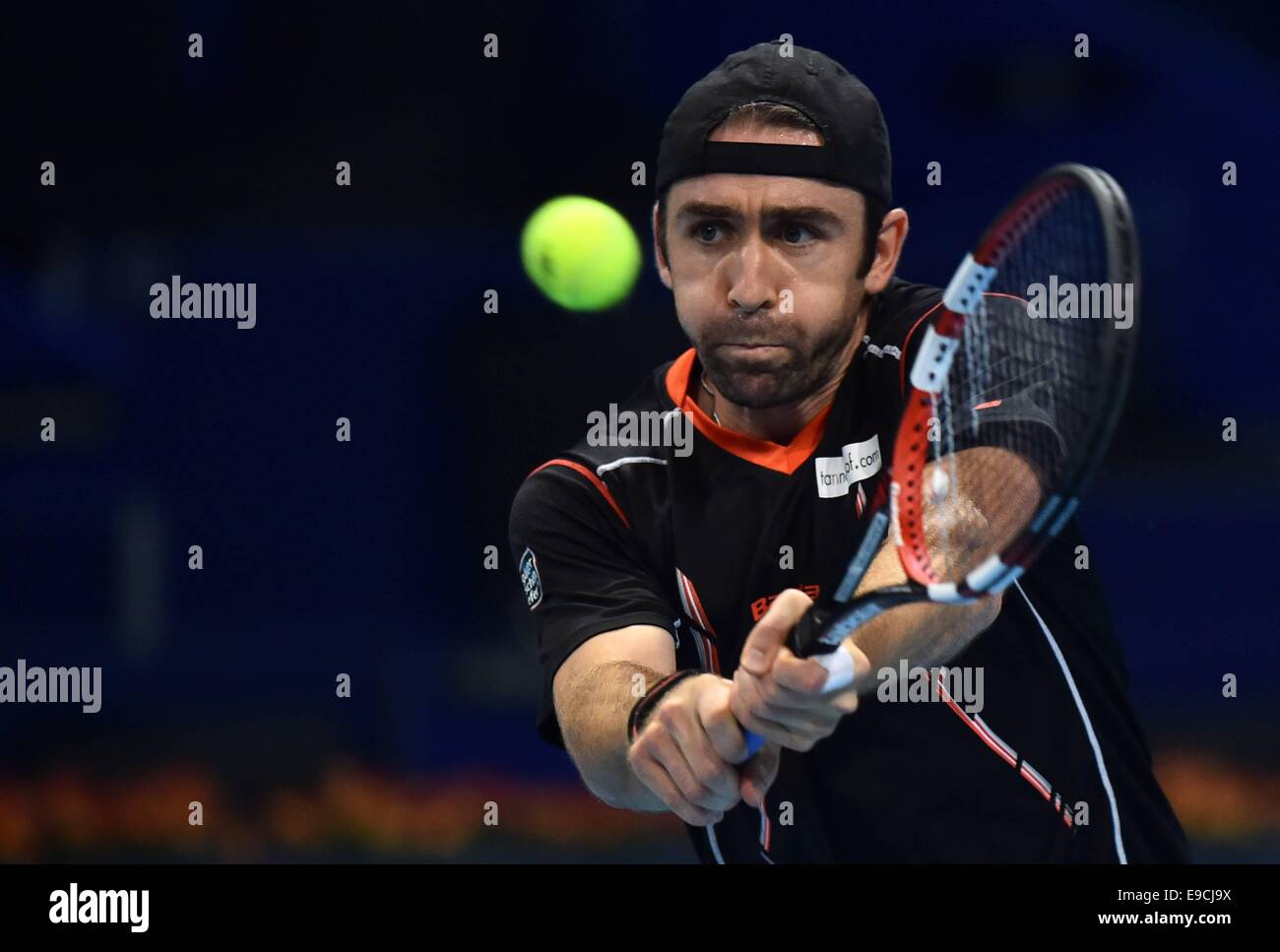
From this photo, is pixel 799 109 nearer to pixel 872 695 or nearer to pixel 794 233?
pixel 794 233

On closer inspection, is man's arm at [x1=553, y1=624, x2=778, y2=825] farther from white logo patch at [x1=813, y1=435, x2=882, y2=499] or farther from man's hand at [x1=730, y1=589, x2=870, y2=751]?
white logo patch at [x1=813, y1=435, x2=882, y2=499]

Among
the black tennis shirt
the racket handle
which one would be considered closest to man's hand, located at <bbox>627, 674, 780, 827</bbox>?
the racket handle

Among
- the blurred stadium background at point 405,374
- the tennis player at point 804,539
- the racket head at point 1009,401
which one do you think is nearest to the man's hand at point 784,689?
the racket head at point 1009,401

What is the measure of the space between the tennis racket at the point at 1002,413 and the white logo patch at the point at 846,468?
0.66ft

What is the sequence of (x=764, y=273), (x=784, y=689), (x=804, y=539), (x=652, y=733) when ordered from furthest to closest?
(x=804, y=539) → (x=764, y=273) → (x=652, y=733) → (x=784, y=689)

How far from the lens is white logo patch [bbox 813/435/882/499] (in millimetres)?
2377

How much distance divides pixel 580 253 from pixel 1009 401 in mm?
2620

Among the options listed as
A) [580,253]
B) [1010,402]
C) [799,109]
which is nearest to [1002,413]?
[1010,402]

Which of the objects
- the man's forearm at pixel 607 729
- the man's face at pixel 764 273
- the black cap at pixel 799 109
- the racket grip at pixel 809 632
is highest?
the black cap at pixel 799 109

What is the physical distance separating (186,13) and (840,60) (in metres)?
1.92

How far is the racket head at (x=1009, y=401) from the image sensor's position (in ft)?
5.58

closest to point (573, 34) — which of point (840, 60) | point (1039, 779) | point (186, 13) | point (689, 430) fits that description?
point (840, 60)

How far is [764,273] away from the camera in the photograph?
2.27m

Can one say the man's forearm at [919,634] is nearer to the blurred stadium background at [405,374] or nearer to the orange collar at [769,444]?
the orange collar at [769,444]
